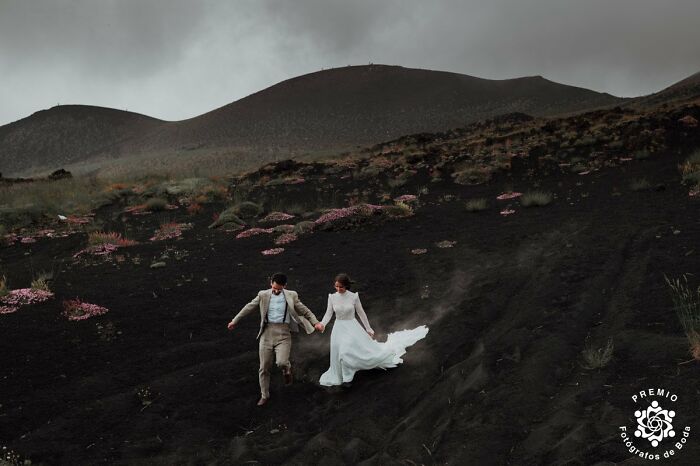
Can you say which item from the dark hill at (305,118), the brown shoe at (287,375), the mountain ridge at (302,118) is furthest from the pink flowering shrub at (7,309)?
the dark hill at (305,118)

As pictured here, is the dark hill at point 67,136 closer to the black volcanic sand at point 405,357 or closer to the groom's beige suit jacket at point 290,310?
the black volcanic sand at point 405,357

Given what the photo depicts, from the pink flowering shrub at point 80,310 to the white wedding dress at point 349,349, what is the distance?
650cm

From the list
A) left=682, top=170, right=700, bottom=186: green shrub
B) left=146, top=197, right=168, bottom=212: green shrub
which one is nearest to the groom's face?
left=682, top=170, right=700, bottom=186: green shrub

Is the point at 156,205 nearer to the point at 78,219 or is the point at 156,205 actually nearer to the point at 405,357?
the point at 78,219

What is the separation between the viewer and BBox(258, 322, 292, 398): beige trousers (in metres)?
8.61

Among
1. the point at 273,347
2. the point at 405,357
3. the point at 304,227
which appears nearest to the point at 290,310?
the point at 273,347

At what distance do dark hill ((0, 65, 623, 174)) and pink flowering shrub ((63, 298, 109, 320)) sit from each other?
5614 centimetres

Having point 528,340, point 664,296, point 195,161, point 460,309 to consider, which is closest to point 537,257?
point 460,309

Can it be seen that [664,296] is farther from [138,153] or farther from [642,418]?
[138,153]

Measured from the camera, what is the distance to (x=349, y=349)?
8578mm

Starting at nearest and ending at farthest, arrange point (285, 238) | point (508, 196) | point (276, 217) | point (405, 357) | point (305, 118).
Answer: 1. point (405, 357)
2. point (285, 238)
3. point (508, 196)
4. point (276, 217)
5. point (305, 118)

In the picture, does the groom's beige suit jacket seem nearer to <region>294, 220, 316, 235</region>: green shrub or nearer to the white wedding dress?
the white wedding dress

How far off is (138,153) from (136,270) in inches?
3215

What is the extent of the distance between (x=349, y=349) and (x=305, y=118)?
9033 cm
